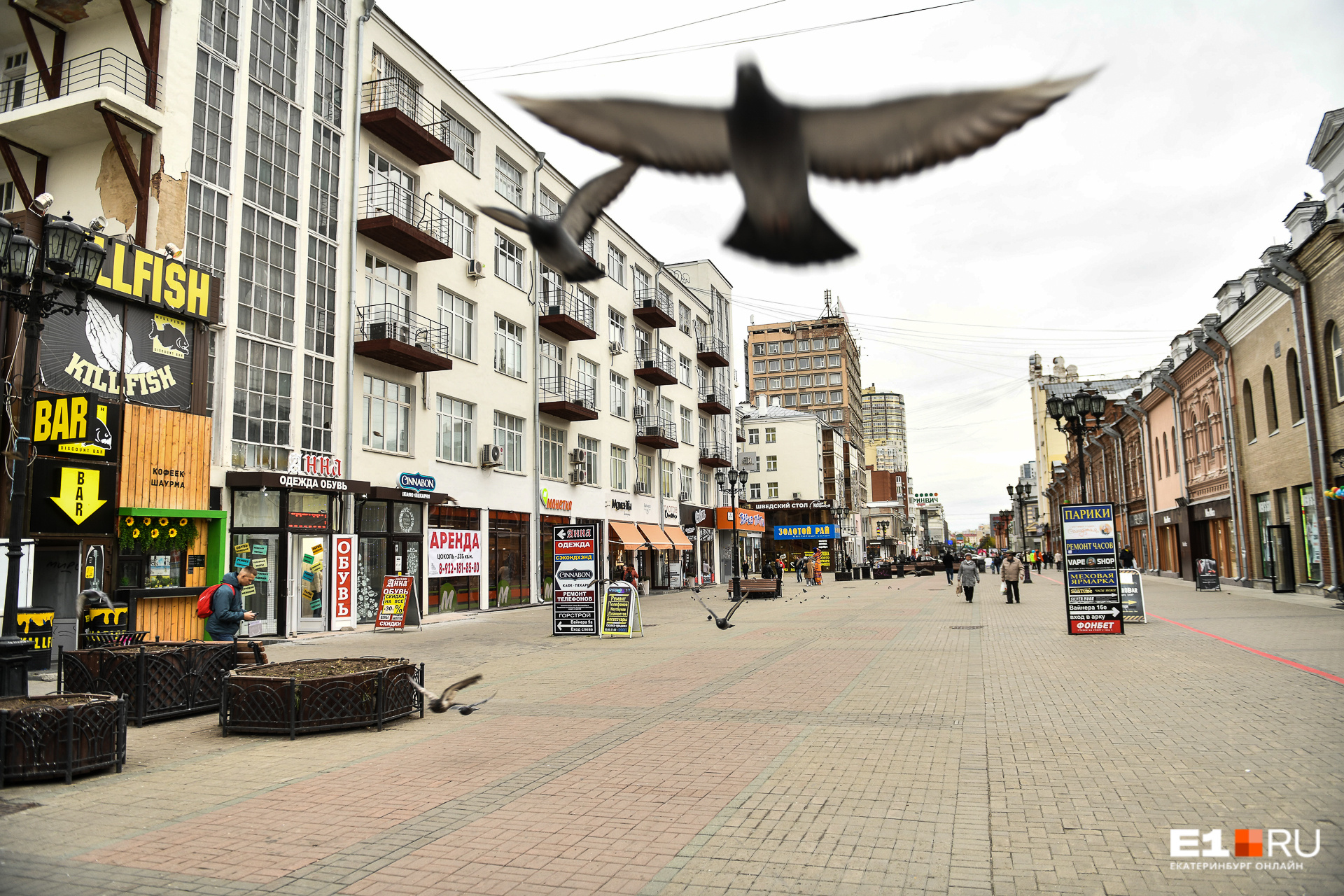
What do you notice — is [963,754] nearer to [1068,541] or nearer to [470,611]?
[1068,541]

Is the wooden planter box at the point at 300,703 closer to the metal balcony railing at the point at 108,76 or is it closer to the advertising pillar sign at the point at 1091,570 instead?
the advertising pillar sign at the point at 1091,570

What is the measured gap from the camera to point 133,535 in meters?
17.0

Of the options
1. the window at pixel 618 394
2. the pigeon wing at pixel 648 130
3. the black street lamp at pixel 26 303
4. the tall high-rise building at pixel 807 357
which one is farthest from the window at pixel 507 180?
the window at pixel 618 394

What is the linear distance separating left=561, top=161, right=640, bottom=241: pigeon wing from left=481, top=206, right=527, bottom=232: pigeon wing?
3.7 inches

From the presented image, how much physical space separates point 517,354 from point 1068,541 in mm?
20282

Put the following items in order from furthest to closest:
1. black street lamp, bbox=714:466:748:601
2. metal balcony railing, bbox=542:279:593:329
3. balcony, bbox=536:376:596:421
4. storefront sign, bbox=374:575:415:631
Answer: balcony, bbox=536:376:596:421 < black street lamp, bbox=714:466:748:601 < metal balcony railing, bbox=542:279:593:329 < storefront sign, bbox=374:575:415:631

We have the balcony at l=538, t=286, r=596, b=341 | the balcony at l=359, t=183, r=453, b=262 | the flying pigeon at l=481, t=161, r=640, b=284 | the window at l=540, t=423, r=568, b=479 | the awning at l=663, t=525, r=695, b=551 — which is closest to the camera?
the flying pigeon at l=481, t=161, r=640, b=284

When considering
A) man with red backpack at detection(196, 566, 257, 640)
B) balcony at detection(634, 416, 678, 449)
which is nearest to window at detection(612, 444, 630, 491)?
balcony at detection(634, 416, 678, 449)

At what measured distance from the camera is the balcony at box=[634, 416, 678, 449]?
1649 inches

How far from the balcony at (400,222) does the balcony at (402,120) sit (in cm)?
148

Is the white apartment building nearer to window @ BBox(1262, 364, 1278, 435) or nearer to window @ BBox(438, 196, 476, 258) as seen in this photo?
window @ BBox(438, 196, 476, 258)

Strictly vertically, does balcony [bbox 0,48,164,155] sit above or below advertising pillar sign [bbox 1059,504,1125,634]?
above

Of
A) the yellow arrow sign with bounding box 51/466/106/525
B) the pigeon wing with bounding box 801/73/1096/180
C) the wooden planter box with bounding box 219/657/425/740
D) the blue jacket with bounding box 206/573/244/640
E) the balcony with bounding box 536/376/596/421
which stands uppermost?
the balcony with bounding box 536/376/596/421

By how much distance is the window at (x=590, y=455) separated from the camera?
37.5 metres
